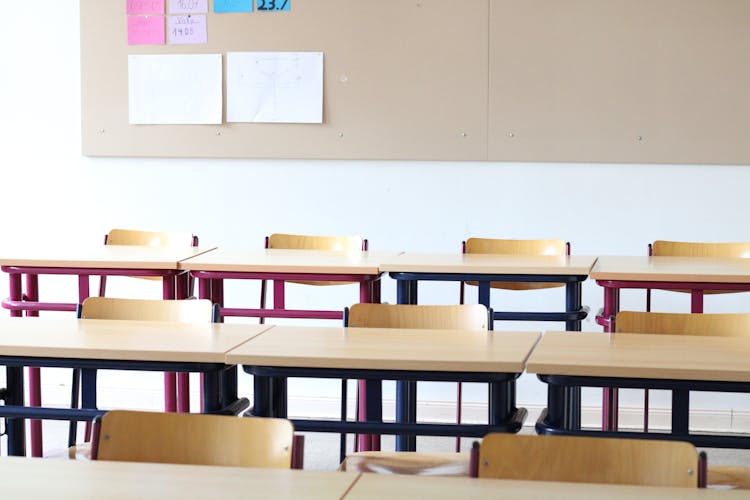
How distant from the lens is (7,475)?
1794mm

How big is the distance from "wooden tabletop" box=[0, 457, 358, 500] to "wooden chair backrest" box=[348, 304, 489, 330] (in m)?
1.46

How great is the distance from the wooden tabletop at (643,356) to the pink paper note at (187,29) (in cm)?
316

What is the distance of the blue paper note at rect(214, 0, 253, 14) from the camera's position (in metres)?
5.51

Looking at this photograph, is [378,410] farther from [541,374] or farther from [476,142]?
[476,142]

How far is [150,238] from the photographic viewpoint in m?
5.12

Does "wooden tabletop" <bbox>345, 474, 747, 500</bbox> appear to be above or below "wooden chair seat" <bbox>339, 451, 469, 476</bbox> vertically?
above

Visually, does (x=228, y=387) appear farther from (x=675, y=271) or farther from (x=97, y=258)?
(x=675, y=271)

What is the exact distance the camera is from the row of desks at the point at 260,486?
1.69 m

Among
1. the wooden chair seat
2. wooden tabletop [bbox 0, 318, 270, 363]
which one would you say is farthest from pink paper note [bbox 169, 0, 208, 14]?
the wooden chair seat

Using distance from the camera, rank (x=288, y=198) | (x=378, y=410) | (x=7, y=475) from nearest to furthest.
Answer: (x=7, y=475) < (x=378, y=410) < (x=288, y=198)

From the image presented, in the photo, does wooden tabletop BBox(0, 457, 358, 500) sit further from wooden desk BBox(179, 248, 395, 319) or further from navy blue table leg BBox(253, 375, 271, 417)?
wooden desk BBox(179, 248, 395, 319)

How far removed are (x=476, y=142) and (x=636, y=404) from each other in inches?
58.2

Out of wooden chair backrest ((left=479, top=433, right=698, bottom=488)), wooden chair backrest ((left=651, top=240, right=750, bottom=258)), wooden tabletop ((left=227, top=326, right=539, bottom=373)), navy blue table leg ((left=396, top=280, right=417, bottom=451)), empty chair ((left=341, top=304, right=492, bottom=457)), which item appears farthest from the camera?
wooden chair backrest ((left=651, top=240, right=750, bottom=258))

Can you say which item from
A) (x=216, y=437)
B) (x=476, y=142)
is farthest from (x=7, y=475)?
(x=476, y=142)
